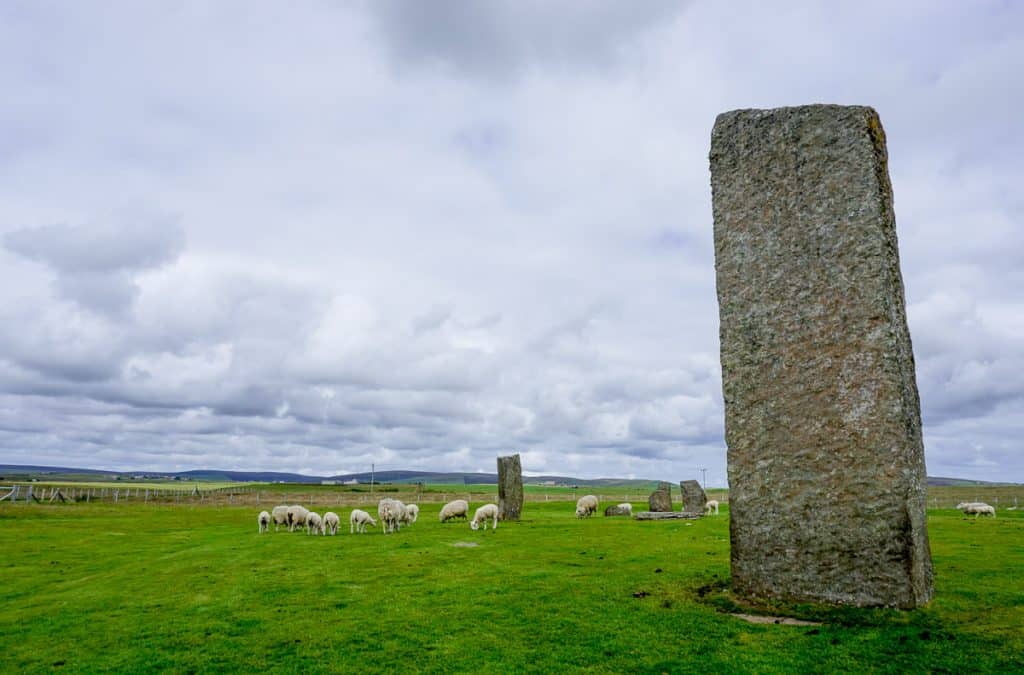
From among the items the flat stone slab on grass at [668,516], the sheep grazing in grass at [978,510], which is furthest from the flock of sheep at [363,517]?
the sheep grazing in grass at [978,510]

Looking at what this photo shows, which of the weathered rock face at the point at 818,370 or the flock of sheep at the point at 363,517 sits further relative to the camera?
the flock of sheep at the point at 363,517

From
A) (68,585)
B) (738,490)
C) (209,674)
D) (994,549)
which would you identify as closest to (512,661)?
(209,674)

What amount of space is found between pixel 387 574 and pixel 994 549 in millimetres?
14539

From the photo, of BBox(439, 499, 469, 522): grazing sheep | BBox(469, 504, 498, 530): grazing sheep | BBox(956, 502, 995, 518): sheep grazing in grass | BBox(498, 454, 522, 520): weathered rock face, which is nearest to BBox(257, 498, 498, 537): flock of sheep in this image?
BBox(469, 504, 498, 530): grazing sheep

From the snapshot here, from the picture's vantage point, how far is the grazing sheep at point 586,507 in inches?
1439

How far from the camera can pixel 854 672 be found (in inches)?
258

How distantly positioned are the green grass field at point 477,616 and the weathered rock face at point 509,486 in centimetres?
1233

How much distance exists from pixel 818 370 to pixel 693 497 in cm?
2821

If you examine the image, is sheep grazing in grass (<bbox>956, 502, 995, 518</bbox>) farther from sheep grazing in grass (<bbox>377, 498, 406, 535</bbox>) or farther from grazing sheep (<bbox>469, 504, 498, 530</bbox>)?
sheep grazing in grass (<bbox>377, 498, 406, 535</bbox>)

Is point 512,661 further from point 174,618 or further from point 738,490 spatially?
point 174,618

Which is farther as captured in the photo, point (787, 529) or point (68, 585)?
point (68, 585)

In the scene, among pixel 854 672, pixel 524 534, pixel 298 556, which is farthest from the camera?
pixel 524 534

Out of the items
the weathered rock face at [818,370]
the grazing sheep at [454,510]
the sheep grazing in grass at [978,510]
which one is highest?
the weathered rock face at [818,370]

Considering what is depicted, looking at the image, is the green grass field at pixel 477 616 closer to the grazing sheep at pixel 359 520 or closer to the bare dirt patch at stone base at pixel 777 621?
the bare dirt patch at stone base at pixel 777 621
